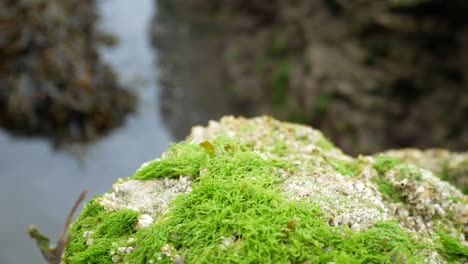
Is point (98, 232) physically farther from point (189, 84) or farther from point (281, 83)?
point (189, 84)

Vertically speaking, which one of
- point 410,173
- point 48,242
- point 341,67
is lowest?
point 48,242

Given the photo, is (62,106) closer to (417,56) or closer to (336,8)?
(336,8)

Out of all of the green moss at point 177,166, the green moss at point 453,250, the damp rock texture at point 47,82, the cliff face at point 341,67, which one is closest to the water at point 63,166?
the damp rock texture at point 47,82

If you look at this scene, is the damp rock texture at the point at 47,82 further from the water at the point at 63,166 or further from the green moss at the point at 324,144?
the green moss at the point at 324,144

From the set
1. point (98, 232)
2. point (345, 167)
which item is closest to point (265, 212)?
point (98, 232)

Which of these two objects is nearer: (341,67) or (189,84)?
(341,67)

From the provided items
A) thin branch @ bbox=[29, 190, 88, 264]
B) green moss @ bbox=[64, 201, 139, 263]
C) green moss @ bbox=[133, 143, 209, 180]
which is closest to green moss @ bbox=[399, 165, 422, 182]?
green moss @ bbox=[133, 143, 209, 180]
